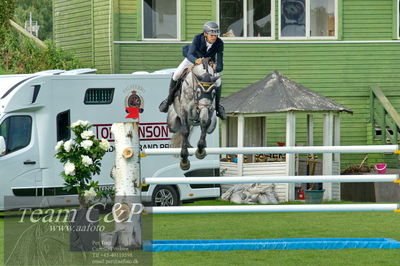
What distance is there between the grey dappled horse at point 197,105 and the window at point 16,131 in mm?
7741

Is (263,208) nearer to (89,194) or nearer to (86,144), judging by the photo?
(89,194)

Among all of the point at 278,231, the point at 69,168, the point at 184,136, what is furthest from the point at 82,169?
the point at 278,231

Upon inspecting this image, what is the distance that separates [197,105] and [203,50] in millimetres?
920

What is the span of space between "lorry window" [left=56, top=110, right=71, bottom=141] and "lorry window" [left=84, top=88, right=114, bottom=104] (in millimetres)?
502

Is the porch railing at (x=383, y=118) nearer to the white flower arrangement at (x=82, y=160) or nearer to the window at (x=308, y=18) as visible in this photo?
the window at (x=308, y=18)

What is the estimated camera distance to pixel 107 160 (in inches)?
851

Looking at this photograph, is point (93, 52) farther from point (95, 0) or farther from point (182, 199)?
point (182, 199)

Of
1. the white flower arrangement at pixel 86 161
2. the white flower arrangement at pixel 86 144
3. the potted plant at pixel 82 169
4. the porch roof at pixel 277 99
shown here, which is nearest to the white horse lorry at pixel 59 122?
the porch roof at pixel 277 99

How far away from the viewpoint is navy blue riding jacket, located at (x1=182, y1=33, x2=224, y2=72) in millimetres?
13492

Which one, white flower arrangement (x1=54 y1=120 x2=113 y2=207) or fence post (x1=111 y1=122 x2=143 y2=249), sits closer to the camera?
fence post (x1=111 y1=122 x2=143 y2=249)

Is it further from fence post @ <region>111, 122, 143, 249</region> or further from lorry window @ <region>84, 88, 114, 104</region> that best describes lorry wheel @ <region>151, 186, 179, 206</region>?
fence post @ <region>111, 122, 143, 249</region>

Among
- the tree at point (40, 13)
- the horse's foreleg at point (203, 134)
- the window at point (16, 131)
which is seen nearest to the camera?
the horse's foreleg at point (203, 134)

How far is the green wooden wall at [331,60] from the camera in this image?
2798 cm

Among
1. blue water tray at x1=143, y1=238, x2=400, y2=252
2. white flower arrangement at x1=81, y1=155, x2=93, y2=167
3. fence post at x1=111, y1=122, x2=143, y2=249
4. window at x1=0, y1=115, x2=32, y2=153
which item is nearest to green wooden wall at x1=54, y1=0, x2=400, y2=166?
window at x1=0, y1=115, x2=32, y2=153
